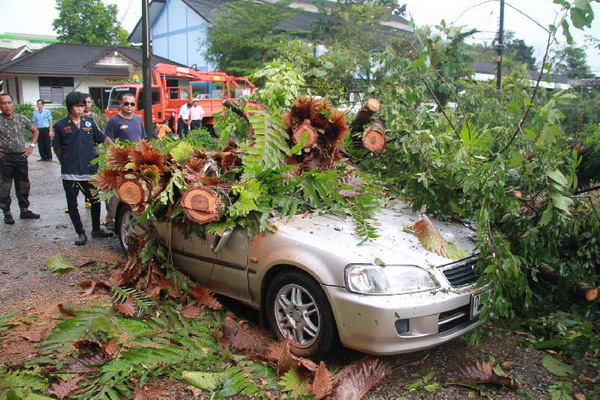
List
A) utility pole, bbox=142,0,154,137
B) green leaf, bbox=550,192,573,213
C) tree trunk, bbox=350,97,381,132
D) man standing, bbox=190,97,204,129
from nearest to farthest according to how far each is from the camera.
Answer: green leaf, bbox=550,192,573,213 → tree trunk, bbox=350,97,381,132 → utility pole, bbox=142,0,154,137 → man standing, bbox=190,97,204,129

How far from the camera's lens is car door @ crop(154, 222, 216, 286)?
4.59 m

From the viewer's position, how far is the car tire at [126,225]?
5.46 meters

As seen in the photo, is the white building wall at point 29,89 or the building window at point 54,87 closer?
the white building wall at point 29,89

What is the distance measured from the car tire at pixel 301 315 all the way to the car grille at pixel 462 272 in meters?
0.85

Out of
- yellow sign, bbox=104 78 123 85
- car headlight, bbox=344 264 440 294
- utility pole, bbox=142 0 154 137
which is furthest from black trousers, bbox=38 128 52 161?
yellow sign, bbox=104 78 123 85

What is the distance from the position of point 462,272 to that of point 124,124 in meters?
4.85

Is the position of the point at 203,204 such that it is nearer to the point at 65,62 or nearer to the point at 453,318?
the point at 453,318

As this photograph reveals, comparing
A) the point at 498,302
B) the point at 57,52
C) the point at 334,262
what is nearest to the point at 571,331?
the point at 498,302

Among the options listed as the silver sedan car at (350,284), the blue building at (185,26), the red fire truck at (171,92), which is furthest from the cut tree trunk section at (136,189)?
the blue building at (185,26)

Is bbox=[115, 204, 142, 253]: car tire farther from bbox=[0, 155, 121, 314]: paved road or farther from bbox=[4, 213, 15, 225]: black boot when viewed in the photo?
bbox=[4, 213, 15, 225]: black boot

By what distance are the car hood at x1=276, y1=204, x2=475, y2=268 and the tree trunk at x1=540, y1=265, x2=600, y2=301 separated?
2.04 ft

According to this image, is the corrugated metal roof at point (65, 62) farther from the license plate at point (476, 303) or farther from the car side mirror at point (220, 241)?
the license plate at point (476, 303)

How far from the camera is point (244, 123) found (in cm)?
555

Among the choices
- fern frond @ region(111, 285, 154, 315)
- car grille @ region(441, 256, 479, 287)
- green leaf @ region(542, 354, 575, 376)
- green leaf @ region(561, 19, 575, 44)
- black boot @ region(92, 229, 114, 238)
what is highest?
green leaf @ region(561, 19, 575, 44)
